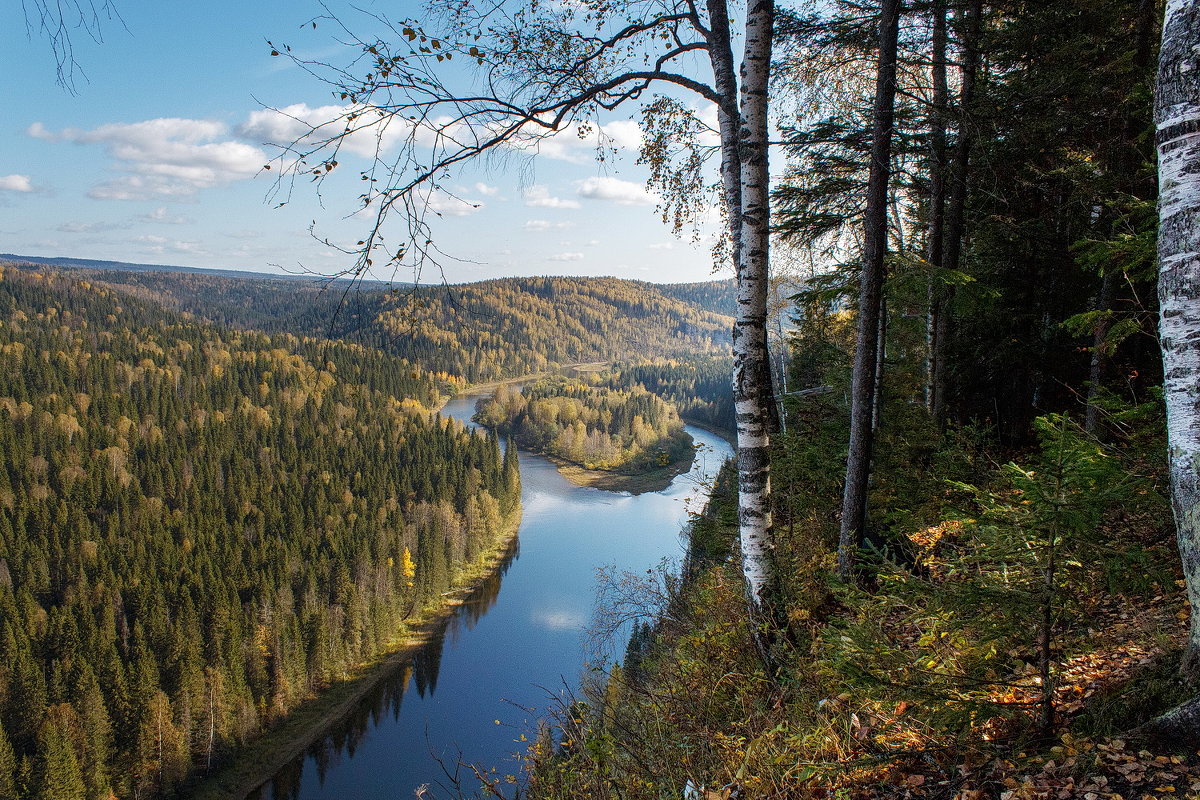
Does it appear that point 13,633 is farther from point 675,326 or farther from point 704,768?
point 675,326

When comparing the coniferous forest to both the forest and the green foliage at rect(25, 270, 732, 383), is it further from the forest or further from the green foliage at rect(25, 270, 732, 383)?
the green foliage at rect(25, 270, 732, 383)

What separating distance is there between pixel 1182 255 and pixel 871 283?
3036 millimetres

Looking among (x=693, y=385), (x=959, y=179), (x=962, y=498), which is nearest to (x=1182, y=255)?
(x=962, y=498)

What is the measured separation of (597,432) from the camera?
228 feet

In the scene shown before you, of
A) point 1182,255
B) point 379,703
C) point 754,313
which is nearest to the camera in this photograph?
point 1182,255

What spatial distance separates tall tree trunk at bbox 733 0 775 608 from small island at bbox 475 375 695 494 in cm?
5035

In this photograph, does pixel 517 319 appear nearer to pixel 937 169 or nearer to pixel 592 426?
pixel 592 426

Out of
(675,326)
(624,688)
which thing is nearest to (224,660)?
(624,688)

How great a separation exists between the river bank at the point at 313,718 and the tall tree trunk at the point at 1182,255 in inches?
1128

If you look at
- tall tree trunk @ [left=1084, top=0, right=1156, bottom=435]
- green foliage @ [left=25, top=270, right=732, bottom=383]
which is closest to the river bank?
tall tree trunk @ [left=1084, top=0, right=1156, bottom=435]

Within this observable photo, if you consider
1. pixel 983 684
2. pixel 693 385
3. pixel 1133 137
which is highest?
pixel 1133 137

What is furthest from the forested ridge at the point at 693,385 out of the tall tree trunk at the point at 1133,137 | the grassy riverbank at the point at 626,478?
the tall tree trunk at the point at 1133,137

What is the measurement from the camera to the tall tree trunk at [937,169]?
549 centimetres

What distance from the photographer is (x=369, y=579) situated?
118ft
